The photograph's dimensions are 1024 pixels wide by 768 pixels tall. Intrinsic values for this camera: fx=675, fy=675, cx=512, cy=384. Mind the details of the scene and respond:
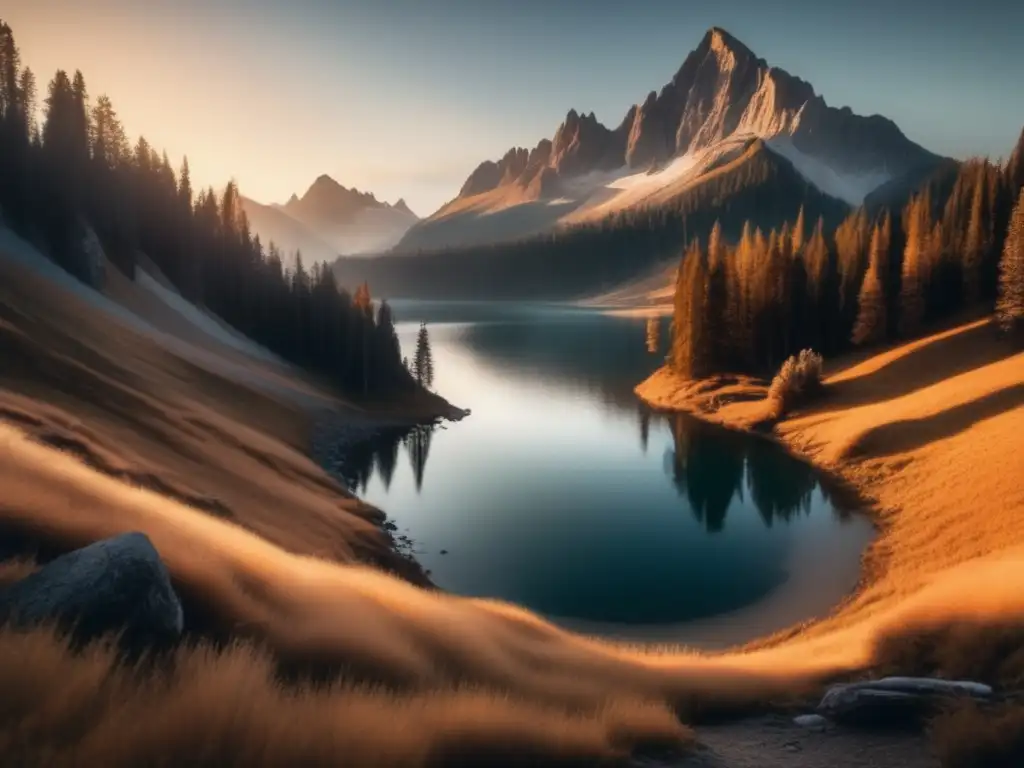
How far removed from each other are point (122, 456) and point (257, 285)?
260ft

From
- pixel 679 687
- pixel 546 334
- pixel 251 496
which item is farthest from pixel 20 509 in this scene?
pixel 546 334

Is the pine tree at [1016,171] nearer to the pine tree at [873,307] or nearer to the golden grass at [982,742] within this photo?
the pine tree at [873,307]

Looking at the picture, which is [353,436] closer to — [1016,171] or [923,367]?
[923,367]

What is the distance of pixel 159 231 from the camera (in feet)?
328

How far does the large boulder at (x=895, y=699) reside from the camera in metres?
10.5

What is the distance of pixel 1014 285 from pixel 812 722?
75.9m

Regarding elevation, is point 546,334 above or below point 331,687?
above

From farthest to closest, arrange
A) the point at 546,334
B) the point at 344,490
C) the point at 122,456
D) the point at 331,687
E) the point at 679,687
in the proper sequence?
the point at 546,334, the point at 344,490, the point at 122,456, the point at 679,687, the point at 331,687

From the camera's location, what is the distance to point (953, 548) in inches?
1388

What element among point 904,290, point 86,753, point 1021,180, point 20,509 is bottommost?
point 86,753

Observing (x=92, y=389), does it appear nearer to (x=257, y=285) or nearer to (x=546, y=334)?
(x=257, y=285)

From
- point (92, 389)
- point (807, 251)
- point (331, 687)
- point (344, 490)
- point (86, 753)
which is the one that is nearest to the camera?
point (86, 753)

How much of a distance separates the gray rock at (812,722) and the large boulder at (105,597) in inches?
383

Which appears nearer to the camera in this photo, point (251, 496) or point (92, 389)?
point (251, 496)
